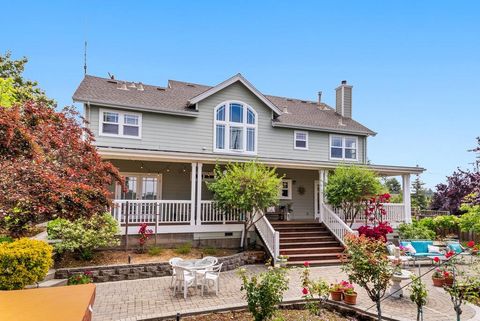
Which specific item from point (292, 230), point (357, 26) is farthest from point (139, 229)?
point (357, 26)

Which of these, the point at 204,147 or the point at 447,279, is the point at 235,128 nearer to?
the point at 204,147

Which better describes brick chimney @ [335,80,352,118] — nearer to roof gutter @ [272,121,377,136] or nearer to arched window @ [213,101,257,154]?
roof gutter @ [272,121,377,136]

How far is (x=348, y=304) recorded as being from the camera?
22.5ft

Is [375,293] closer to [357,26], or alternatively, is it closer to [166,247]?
[166,247]

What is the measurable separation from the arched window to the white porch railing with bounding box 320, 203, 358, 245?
4.94 meters

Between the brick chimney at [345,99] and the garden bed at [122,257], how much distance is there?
524 inches

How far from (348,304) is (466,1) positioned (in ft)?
39.5

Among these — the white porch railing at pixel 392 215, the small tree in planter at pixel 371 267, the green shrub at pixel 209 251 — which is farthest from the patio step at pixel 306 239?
the small tree in planter at pixel 371 267

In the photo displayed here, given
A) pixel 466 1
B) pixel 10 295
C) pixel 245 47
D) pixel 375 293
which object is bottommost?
pixel 375 293

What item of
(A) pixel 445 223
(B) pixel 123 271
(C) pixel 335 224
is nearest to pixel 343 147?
(C) pixel 335 224

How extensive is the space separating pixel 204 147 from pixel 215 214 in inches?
155

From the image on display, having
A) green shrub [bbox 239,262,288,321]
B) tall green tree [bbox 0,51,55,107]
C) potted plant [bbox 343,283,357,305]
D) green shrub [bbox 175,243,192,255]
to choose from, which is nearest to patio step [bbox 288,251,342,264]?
green shrub [bbox 175,243,192,255]

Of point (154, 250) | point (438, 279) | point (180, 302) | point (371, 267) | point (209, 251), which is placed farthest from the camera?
point (209, 251)

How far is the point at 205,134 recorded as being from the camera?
15.4m
